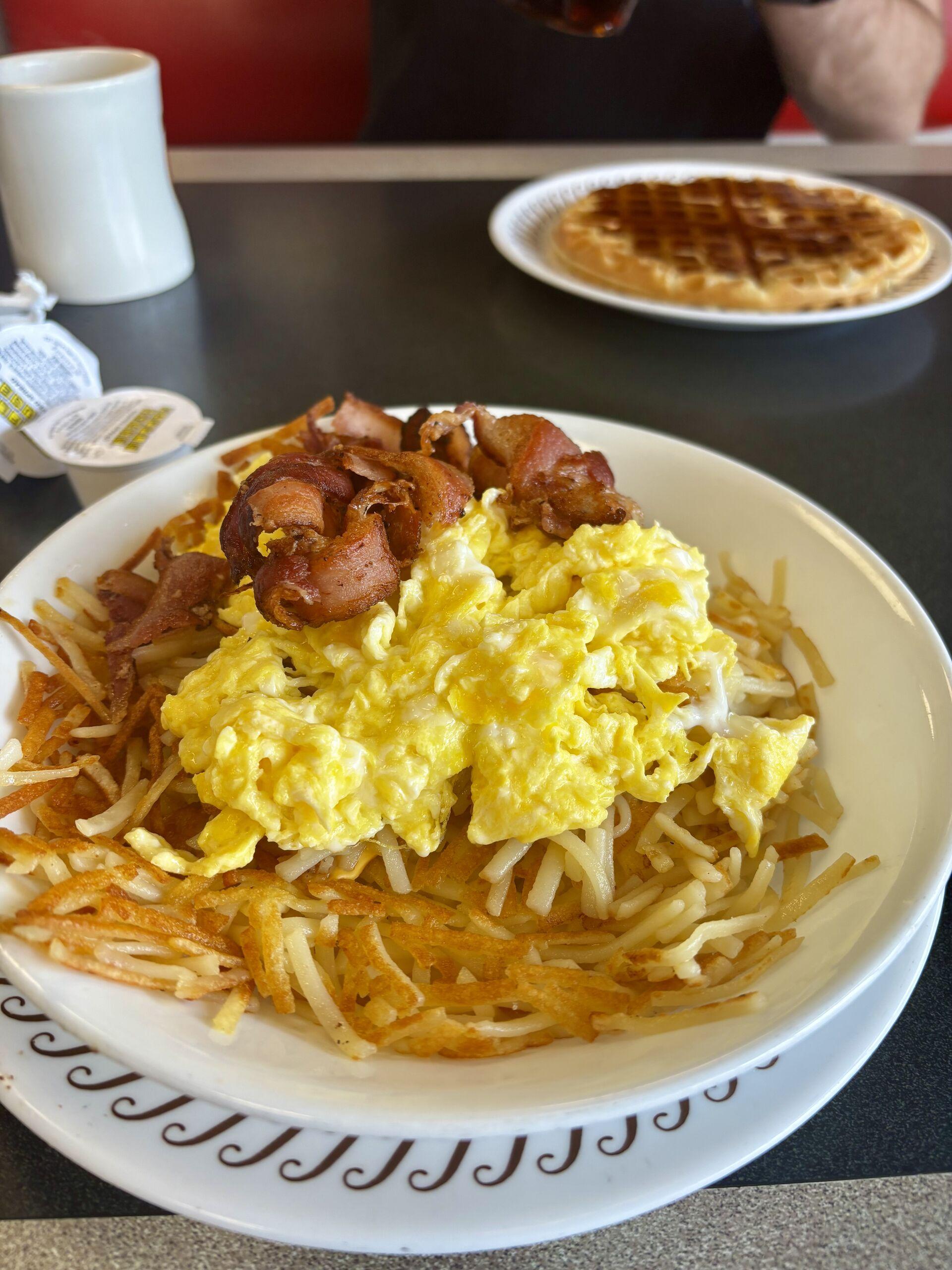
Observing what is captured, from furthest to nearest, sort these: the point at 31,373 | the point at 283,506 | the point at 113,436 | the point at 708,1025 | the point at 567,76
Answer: the point at 567,76
the point at 31,373
the point at 113,436
the point at 283,506
the point at 708,1025

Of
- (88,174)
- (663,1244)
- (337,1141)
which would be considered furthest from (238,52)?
(663,1244)

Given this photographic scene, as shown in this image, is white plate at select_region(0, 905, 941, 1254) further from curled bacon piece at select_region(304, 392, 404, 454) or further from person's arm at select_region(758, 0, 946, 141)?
person's arm at select_region(758, 0, 946, 141)

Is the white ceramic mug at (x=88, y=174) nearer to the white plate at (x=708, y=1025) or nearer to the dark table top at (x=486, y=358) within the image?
the dark table top at (x=486, y=358)

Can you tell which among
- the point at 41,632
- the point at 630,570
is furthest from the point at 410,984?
the point at 41,632

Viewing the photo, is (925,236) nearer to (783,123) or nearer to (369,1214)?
(369,1214)

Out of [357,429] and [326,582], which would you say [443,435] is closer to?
[357,429]
